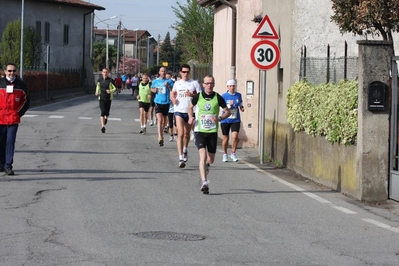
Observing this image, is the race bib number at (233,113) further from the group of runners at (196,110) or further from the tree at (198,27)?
the tree at (198,27)

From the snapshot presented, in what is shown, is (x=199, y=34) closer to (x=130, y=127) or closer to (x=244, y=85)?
(x=130, y=127)

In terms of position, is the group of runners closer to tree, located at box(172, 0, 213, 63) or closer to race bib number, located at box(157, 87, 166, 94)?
race bib number, located at box(157, 87, 166, 94)

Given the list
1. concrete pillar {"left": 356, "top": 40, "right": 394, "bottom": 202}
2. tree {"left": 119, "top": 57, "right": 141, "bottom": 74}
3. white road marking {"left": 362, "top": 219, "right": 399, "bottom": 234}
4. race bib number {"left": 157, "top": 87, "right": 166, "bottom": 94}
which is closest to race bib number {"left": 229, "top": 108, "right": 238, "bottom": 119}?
race bib number {"left": 157, "top": 87, "right": 166, "bottom": 94}

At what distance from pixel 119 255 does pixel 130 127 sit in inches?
822

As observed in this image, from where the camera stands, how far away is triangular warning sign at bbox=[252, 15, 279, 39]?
17.5m

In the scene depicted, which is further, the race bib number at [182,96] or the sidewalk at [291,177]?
the race bib number at [182,96]

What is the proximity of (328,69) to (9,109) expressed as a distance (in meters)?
5.86

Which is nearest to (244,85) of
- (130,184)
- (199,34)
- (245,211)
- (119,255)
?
(130,184)

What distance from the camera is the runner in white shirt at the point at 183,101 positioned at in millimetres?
16469

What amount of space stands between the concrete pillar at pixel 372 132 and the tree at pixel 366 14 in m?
1.04

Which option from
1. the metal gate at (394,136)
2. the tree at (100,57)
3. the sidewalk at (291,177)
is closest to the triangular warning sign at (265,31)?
the sidewalk at (291,177)

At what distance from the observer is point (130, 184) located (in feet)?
44.2

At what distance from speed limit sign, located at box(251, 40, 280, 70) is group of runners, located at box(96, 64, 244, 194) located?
1.08m

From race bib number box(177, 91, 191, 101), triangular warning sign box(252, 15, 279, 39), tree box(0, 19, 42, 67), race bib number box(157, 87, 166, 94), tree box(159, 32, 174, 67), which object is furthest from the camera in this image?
tree box(159, 32, 174, 67)
